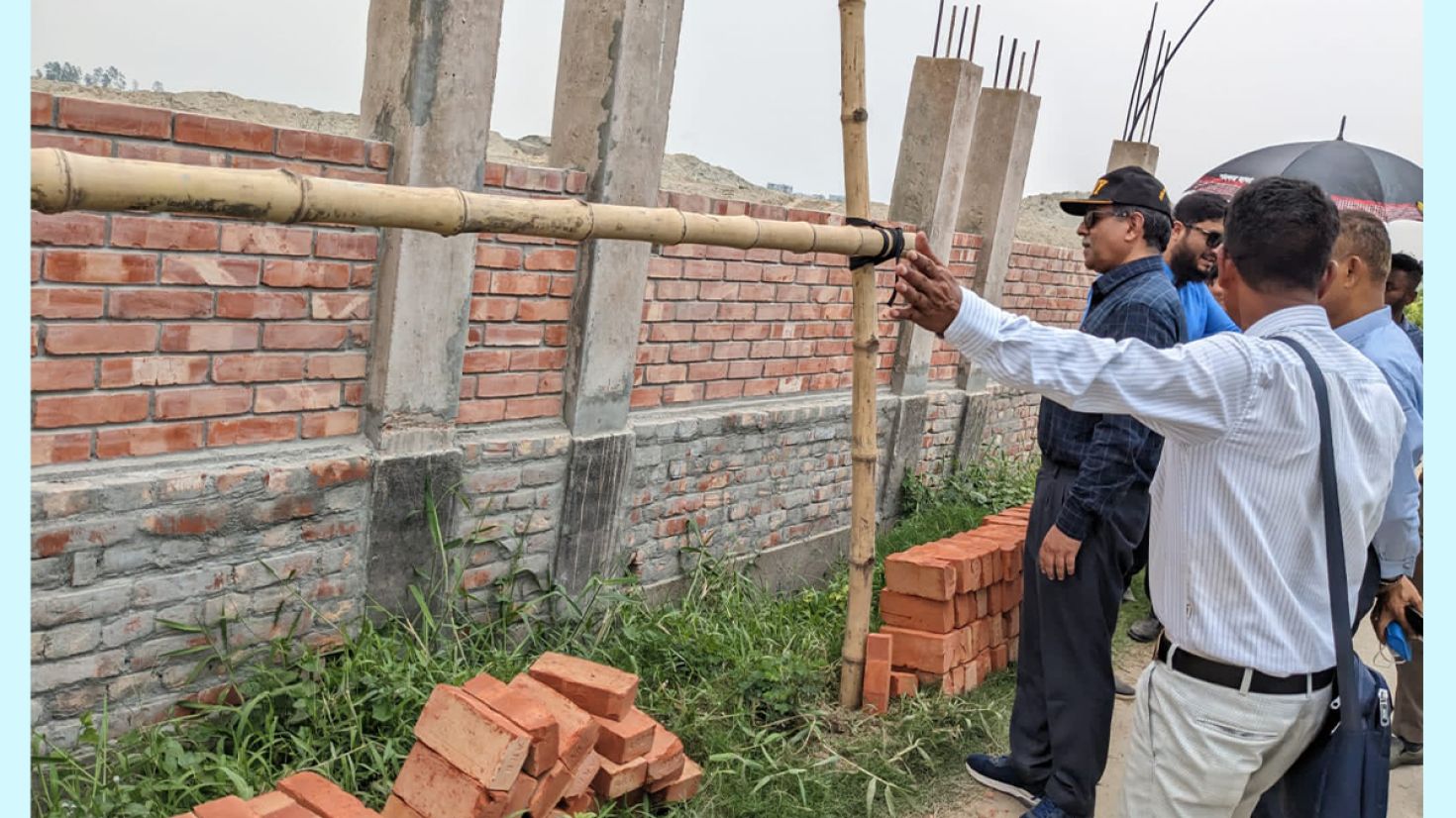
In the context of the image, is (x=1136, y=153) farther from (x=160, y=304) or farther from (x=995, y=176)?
(x=160, y=304)

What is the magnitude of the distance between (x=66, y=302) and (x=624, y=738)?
203 cm

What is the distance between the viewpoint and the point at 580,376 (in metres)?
4.60

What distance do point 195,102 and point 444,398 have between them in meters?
1.72

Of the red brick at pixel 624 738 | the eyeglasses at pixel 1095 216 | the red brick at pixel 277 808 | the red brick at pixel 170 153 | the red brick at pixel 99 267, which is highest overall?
the eyeglasses at pixel 1095 216

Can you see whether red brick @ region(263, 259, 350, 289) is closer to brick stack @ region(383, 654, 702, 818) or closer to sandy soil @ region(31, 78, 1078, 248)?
sandy soil @ region(31, 78, 1078, 248)

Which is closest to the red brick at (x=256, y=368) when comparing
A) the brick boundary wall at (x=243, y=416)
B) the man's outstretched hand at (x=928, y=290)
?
the brick boundary wall at (x=243, y=416)

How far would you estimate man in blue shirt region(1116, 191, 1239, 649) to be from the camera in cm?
520

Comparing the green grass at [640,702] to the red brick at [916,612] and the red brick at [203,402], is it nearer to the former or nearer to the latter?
the red brick at [916,612]

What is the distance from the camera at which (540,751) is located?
10.3 feet

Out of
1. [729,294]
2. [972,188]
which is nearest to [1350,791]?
[729,294]

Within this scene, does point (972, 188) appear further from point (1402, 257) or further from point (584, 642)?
point (584, 642)

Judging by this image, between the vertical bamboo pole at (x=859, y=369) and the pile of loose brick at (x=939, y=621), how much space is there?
106mm

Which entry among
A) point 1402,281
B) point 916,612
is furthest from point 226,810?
point 1402,281

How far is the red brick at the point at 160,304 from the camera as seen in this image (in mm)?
3206
